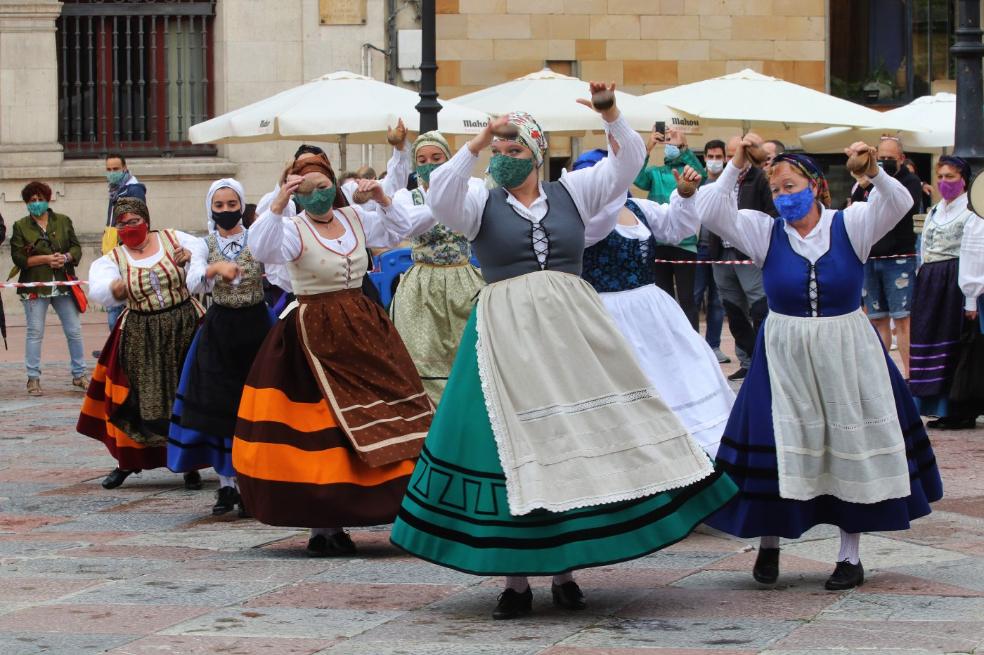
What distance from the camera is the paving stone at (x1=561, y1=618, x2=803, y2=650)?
5.95 metres

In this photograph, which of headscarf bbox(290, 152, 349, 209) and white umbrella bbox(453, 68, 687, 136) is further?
A: white umbrella bbox(453, 68, 687, 136)

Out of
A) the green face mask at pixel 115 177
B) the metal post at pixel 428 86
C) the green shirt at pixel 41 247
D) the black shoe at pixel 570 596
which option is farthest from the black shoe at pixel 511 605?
the green face mask at pixel 115 177

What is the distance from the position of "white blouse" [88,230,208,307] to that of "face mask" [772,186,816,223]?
3391mm

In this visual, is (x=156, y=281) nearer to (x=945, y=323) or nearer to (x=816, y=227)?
(x=816, y=227)

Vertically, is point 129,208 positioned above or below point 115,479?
above

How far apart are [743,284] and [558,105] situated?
2.69 m

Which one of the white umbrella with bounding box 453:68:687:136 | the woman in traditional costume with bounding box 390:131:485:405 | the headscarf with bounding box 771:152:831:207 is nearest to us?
the headscarf with bounding box 771:152:831:207

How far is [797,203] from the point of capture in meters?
6.92

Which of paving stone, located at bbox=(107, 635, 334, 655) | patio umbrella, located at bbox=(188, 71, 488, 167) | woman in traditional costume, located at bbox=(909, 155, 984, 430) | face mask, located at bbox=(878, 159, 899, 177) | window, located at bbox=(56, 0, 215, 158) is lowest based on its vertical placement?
paving stone, located at bbox=(107, 635, 334, 655)

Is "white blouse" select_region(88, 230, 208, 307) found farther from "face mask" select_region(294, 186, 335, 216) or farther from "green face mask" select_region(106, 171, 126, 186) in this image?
"green face mask" select_region(106, 171, 126, 186)

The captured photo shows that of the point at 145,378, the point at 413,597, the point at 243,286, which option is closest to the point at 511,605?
the point at 413,597

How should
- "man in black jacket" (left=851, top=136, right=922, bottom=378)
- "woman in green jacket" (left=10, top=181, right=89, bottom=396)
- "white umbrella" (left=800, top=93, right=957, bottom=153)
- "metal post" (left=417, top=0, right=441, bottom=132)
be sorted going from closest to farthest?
1. "man in black jacket" (left=851, top=136, right=922, bottom=378)
2. "metal post" (left=417, top=0, right=441, bottom=132)
3. "woman in green jacket" (left=10, top=181, right=89, bottom=396)
4. "white umbrella" (left=800, top=93, right=957, bottom=153)

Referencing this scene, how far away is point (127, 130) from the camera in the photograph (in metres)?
21.7

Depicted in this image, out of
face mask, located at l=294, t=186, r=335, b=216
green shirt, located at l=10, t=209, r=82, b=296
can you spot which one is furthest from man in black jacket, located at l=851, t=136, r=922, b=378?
face mask, located at l=294, t=186, r=335, b=216
